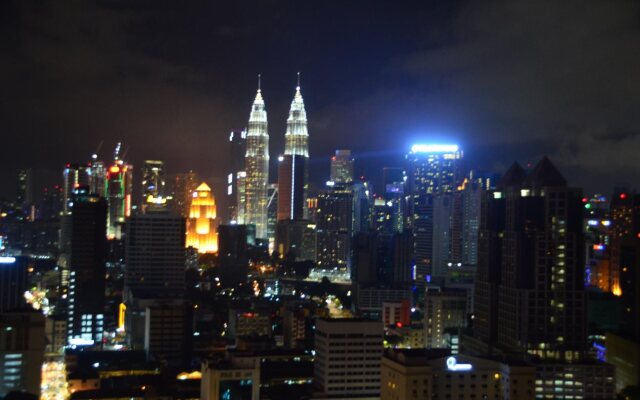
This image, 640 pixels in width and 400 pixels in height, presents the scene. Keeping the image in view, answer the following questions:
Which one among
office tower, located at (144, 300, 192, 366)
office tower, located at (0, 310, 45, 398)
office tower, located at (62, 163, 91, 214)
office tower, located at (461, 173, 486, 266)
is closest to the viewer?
office tower, located at (0, 310, 45, 398)

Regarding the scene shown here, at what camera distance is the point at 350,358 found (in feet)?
44.4

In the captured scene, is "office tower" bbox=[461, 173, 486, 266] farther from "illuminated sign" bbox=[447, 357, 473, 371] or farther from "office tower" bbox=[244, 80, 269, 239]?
"illuminated sign" bbox=[447, 357, 473, 371]

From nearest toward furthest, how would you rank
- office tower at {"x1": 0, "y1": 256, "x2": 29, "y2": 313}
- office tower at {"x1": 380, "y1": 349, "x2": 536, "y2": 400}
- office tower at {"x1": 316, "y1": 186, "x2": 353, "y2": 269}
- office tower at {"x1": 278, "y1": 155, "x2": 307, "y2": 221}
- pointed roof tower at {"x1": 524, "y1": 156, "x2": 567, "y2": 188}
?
1. office tower at {"x1": 380, "y1": 349, "x2": 536, "y2": 400}
2. pointed roof tower at {"x1": 524, "y1": 156, "x2": 567, "y2": 188}
3. office tower at {"x1": 0, "y1": 256, "x2": 29, "y2": 313}
4. office tower at {"x1": 316, "y1": 186, "x2": 353, "y2": 269}
5. office tower at {"x1": 278, "y1": 155, "x2": 307, "y2": 221}

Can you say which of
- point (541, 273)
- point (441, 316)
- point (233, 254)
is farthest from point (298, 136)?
point (541, 273)

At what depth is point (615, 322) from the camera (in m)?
17.3

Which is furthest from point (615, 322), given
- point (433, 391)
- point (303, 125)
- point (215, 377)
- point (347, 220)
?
point (303, 125)

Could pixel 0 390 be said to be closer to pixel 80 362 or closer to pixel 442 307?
pixel 80 362

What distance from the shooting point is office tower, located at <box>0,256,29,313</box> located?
740 inches

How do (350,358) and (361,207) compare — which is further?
(361,207)

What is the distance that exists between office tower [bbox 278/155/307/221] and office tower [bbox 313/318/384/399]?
2764 centimetres

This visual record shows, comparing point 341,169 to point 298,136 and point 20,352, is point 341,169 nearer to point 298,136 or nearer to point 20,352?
point 298,136

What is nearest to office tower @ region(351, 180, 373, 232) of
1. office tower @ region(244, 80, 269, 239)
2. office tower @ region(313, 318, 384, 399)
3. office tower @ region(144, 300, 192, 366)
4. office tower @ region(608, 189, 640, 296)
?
office tower @ region(244, 80, 269, 239)

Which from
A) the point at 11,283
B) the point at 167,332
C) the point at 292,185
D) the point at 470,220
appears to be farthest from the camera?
the point at 292,185

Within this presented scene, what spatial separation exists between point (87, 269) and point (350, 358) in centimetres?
1104
